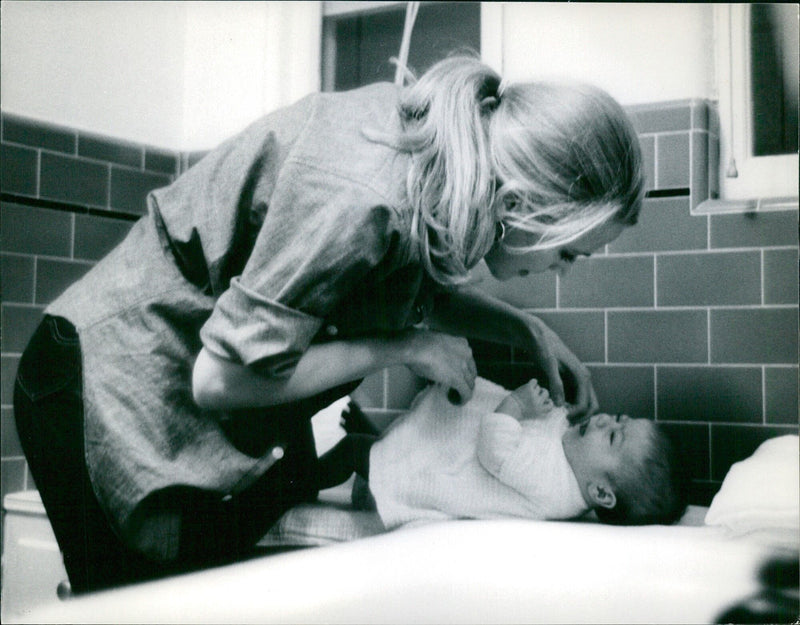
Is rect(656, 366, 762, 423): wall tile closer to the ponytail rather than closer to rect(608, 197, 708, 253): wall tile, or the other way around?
rect(608, 197, 708, 253): wall tile

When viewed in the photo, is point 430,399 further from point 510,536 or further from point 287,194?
point 287,194

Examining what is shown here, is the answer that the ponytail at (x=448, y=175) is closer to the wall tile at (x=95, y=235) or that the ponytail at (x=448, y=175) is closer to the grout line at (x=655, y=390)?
the grout line at (x=655, y=390)

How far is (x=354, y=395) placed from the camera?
5.09ft

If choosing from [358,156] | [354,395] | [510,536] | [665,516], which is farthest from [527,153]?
[354,395]

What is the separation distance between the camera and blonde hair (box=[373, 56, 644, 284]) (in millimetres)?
814

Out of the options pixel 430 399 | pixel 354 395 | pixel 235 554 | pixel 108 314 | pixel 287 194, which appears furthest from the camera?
pixel 354 395

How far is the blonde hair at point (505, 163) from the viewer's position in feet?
2.67

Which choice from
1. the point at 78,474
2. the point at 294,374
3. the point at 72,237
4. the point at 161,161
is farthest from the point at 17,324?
the point at 294,374

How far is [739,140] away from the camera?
131 centimetres

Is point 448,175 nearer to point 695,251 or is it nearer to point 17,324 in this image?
point 695,251

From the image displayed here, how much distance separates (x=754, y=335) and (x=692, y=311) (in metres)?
0.10

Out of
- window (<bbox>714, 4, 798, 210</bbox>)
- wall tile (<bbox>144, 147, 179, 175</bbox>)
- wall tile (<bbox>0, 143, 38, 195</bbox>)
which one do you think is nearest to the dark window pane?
window (<bbox>714, 4, 798, 210</bbox>)

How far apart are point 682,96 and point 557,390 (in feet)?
1.79

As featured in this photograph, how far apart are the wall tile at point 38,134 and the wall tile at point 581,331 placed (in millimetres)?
967
